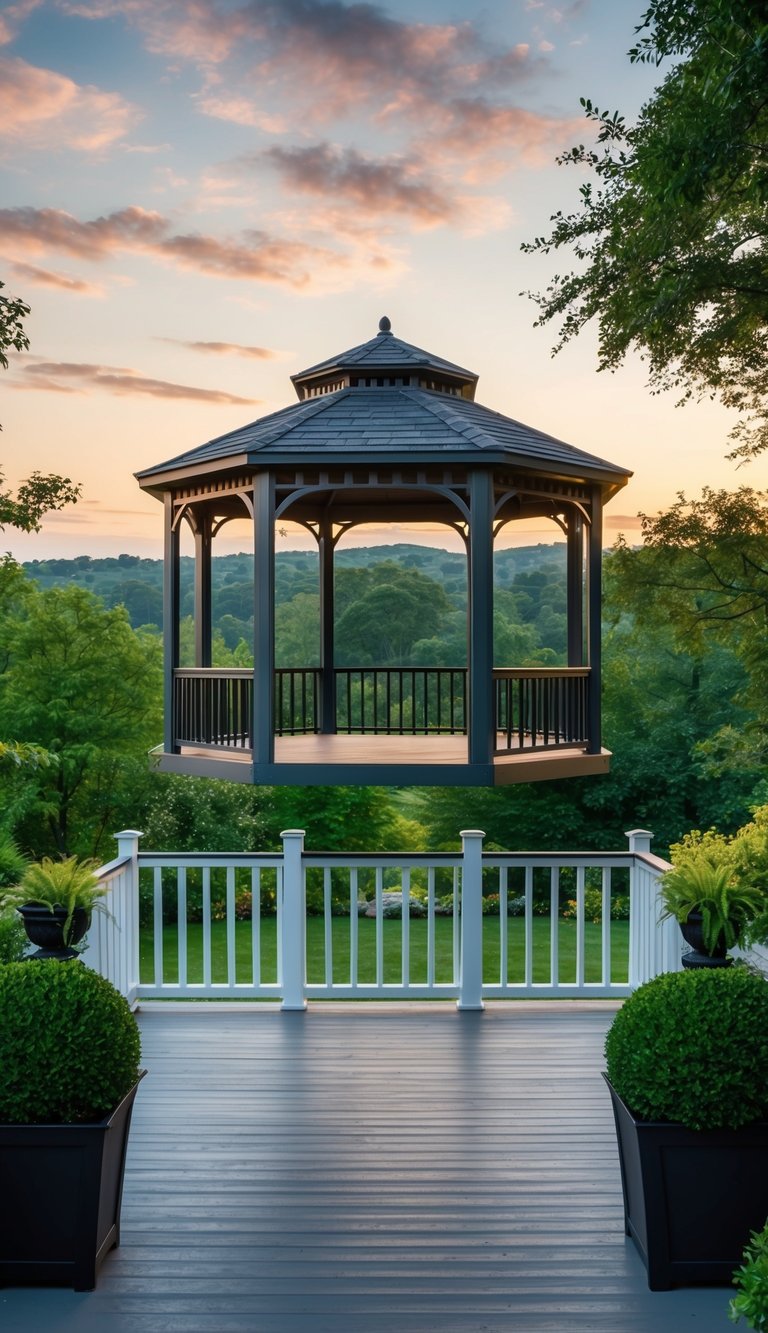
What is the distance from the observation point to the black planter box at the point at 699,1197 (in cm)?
357

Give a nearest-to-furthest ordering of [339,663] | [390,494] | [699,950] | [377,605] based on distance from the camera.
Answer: [699,950] → [390,494] → [377,605] → [339,663]

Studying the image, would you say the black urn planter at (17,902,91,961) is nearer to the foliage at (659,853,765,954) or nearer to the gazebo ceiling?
the foliage at (659,853,765,954)

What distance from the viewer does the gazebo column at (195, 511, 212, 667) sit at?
31.1ft

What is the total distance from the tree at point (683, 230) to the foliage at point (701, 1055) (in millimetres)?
2904

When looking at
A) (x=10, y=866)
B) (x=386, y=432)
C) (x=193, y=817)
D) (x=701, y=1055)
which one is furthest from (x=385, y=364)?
(x=193, y=817)

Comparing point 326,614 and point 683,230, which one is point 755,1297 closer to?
point 683,230

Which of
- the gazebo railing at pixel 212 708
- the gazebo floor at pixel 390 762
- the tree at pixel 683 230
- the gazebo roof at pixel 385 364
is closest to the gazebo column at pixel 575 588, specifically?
the gazebo floor at pixel 390 762

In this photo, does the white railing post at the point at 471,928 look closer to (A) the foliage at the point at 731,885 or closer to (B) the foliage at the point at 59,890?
(A) the foliage at the point at 731,885

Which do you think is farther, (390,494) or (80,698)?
(80,698)

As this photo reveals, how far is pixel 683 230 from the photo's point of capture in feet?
25.4

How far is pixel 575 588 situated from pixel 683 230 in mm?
3186

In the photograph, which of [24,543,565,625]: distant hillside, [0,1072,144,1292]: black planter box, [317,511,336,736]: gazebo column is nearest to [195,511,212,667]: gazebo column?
[317,511,336,736]: gazebo column

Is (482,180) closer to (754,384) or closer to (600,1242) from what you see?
(754,384)

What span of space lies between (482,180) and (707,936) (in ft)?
34.2
